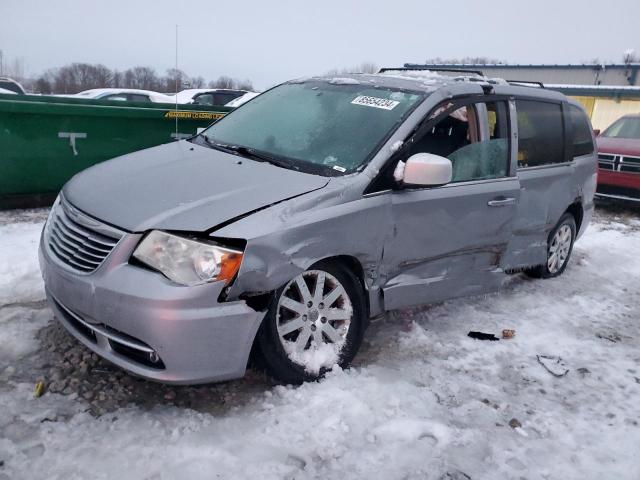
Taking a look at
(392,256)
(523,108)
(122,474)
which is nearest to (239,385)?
(122,474)

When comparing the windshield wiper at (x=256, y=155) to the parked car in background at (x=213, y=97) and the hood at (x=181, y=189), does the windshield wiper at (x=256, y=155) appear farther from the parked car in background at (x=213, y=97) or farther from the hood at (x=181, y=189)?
the parked car in background at (x=213, y=97)

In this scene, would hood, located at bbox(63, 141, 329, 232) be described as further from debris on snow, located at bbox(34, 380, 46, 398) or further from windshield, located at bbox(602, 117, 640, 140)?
windshield, located at bbox(602, 117, 640, 140)

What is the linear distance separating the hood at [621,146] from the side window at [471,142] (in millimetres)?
5834

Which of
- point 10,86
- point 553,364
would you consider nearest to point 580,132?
point 553,364

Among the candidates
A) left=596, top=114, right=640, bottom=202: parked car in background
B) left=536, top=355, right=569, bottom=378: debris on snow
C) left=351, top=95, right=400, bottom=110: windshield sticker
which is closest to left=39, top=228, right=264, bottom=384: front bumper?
left=351, top=95, right=400, bottom=110: windshield sticker

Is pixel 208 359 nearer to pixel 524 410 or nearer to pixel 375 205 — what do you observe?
pixel 375 205

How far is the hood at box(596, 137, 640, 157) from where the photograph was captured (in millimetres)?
8594

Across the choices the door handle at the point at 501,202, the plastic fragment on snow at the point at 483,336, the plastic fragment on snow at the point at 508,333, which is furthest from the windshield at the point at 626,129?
the plastic fragment on snow at the point at 483,336

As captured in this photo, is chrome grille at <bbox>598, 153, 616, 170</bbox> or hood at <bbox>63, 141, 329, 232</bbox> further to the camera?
chrome grille at <bbox>598, 153, 616, 170</bbox>

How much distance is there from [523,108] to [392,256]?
1.91 meters

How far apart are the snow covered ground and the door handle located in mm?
932

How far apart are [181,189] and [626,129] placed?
31.0 ft

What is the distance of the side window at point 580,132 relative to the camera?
498 cm

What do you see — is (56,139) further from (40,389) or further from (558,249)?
(558,249)
